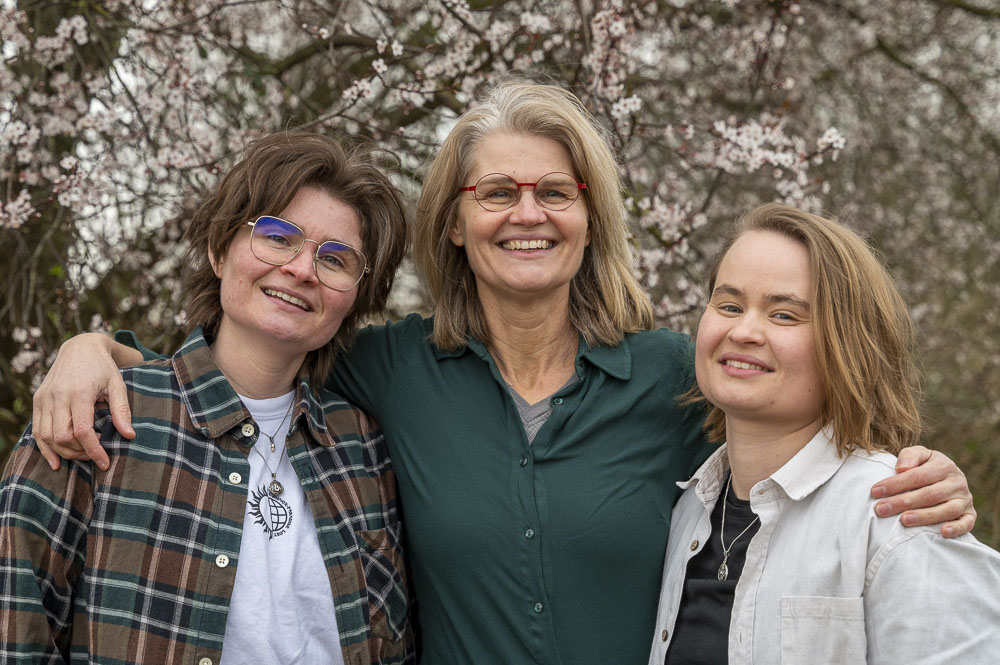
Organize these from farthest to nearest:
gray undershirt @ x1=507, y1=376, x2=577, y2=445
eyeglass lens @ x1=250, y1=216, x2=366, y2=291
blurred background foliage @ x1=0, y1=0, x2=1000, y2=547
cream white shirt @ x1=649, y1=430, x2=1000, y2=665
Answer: blurred background foliage @ x1=0, y1=0, x2=1000, y2=547 < gray undershirt @ x1=507, y1=376, x2=577, y2=445 < eyeglass lens @ x1=250, y1=216, x2=366, y2=291 < cream white shirt @ x1=649, y1=430, x2=1000, y2=665

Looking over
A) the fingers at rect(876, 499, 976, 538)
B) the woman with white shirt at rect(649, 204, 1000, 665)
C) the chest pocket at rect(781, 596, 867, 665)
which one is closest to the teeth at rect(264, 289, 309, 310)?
the woman with white shirt at rect(649, 204, 1000, 665)

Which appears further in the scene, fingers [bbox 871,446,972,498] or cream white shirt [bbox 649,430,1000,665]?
fingers [bbox 871,446,972,498]

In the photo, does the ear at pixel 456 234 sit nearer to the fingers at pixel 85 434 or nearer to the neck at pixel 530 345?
the neck at pixel 530 345

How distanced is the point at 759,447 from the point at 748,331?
0.29m

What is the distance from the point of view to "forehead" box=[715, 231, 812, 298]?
1975 millimetres

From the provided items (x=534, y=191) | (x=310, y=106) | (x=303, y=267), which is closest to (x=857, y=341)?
(x=534, y=191)

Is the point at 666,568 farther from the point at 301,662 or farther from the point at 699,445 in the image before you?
the point at 301,662

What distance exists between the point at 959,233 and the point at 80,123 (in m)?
5.43

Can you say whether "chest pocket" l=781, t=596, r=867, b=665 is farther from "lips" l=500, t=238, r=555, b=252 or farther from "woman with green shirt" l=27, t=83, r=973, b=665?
"lips" l=500, t=238, r=555, b=252

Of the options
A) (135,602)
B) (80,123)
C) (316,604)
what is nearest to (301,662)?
(316,604)

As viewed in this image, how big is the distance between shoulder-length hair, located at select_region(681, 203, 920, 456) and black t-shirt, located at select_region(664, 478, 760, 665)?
0.30 metres

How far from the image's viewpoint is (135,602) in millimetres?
1901

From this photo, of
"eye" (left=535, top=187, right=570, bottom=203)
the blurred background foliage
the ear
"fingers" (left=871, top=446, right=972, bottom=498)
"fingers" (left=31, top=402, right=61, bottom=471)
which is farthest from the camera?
the blurred background foliage

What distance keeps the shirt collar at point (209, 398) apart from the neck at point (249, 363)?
0.05 metres
